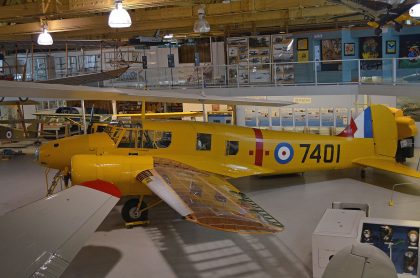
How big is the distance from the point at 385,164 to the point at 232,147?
356 cm

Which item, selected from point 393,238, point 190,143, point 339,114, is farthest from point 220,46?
point 393,238

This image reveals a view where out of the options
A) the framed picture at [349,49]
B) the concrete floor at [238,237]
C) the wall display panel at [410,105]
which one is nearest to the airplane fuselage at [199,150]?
the concrete floor at [238,237]

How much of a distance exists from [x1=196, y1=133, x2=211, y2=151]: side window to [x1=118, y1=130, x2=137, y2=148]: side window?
4.77 feet

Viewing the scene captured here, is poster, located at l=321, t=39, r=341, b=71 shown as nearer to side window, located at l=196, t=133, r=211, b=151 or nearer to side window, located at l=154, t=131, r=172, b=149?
side window, located at l=196, t=133, r=211, b=151

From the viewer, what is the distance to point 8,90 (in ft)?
14.5

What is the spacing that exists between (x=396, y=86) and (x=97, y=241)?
8370 mm

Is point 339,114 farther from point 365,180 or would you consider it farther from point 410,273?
point 410,273

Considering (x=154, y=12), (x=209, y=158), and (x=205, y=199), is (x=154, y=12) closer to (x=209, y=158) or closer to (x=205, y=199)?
(x=209, y=158)

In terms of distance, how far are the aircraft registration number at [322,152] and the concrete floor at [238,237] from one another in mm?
732

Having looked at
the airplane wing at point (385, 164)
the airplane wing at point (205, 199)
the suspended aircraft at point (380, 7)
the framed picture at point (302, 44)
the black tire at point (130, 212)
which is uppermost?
the framed picture at point (302, 44)

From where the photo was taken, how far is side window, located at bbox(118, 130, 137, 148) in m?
8.75

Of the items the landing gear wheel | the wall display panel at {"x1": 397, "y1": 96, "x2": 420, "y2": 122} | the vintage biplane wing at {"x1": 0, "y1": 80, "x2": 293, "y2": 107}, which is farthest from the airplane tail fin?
the wall display panel at {"x1": 397, "y1": 96, "x2": 420, "y2": 122}

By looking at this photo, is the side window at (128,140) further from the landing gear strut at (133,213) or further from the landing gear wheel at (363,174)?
the landing gear wheel at (363,174)

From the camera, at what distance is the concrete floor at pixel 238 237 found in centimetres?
642
